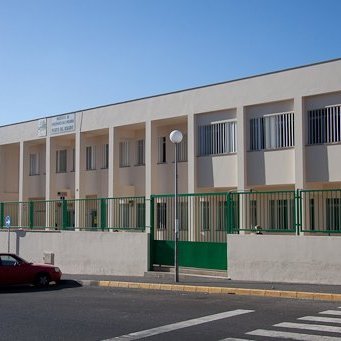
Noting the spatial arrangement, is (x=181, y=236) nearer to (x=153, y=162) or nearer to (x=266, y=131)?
(x=266, y=131)

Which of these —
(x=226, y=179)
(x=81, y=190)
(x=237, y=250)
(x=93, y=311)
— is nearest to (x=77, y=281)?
(x=237, y=250)

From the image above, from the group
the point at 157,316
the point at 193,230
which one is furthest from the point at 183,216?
the point at 157,316

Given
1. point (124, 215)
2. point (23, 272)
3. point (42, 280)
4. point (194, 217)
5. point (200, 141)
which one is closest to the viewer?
point (23, 272)

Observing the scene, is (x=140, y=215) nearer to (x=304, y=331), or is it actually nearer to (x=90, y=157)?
(x=304, y=331)

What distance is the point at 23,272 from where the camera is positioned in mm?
18906

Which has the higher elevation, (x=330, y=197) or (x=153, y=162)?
(x=153, y=162)

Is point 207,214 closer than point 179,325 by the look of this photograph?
No

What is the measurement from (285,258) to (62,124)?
20313 millimetres

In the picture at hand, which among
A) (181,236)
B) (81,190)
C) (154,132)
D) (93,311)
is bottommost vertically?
(93,311)

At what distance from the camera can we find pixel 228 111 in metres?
26.9

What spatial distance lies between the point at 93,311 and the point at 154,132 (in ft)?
59.4

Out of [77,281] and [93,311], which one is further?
[77,281]

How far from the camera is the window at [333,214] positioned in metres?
16.9

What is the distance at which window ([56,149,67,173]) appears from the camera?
120 ft
